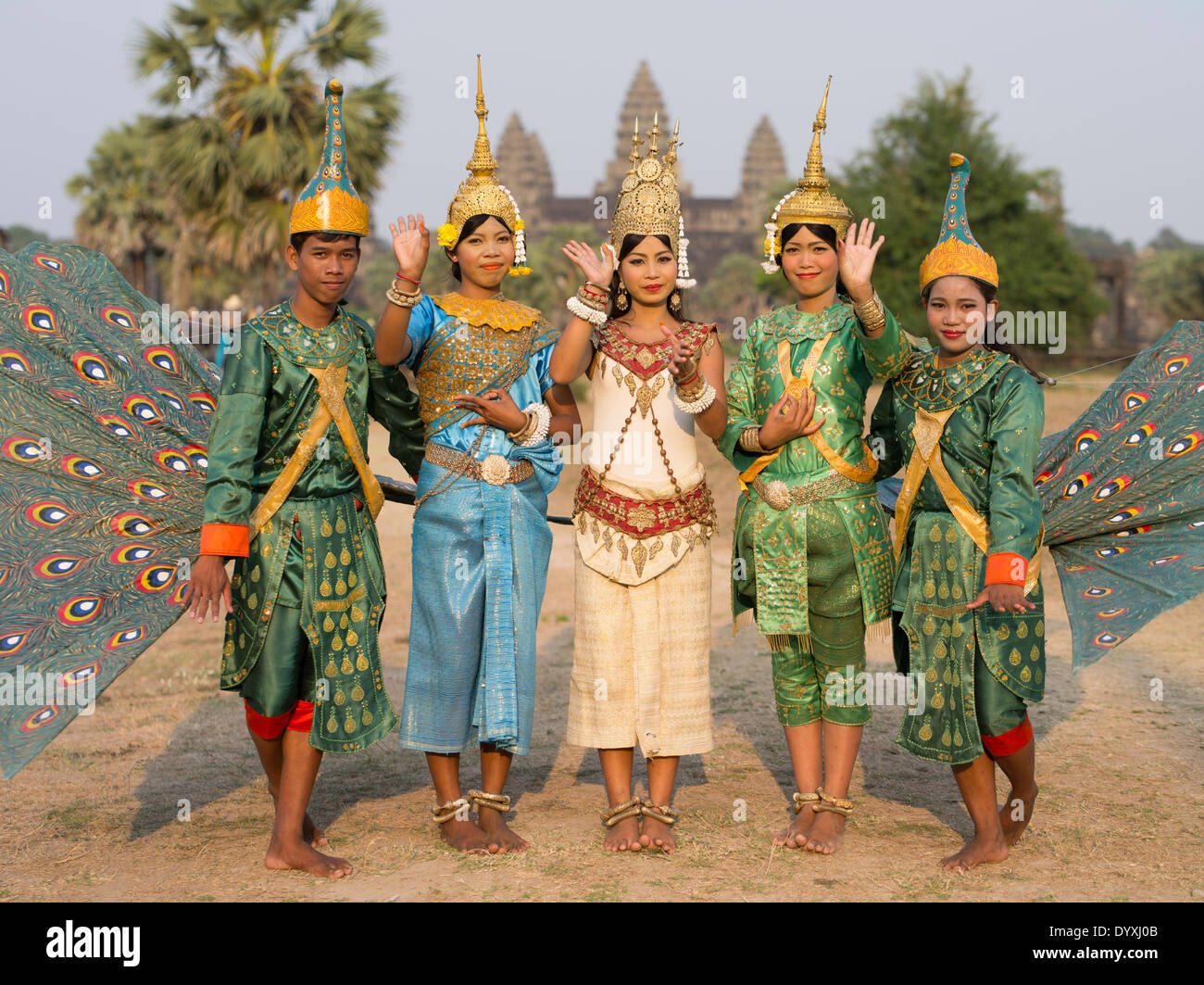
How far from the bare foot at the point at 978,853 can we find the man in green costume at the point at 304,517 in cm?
201

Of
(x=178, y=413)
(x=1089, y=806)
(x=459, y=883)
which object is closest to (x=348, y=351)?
(x=178, y=413)

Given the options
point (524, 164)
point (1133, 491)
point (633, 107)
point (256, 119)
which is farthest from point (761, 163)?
point (1133, 491)

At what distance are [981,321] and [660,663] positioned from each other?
63.8 inches

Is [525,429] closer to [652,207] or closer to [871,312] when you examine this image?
[652,207]

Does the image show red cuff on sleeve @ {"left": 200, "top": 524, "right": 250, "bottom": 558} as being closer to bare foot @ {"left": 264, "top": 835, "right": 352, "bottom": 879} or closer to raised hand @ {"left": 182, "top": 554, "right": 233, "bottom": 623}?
raised hand @ {"left": 182, "top": 554, "right": 233, "bottom": 623}

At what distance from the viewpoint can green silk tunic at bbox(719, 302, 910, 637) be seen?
4.05 meters

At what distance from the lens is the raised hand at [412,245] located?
146 inches

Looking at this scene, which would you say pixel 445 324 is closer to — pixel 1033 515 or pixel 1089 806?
pixel 1033 515

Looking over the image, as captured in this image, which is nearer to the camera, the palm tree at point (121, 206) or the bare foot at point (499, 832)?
the bare foot at point (499, 832)

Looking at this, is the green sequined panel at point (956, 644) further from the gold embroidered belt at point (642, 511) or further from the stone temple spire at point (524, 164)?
the stone temple spire at point (524, 164)

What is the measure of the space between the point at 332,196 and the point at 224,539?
1.21 meters

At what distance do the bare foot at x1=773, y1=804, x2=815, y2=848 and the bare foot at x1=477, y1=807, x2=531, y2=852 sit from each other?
2.99ft

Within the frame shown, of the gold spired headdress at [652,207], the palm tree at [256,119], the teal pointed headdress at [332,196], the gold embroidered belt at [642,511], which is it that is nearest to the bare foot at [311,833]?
the gold embroidered belt at [642,511]

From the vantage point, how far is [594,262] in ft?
12.2
